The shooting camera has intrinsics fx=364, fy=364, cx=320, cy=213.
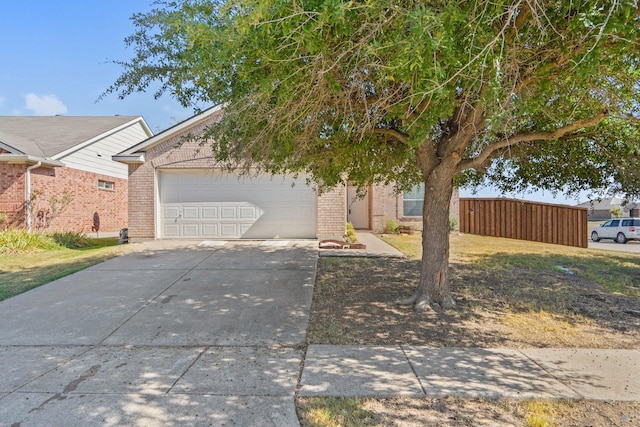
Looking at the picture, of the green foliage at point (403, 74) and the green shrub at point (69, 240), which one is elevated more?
the green foliage at point (403, 74)

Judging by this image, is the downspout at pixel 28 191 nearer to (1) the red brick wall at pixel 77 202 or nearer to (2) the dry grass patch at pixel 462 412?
(1) the red brick wall at pixel 77 202

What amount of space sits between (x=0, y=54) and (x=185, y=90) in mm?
10482

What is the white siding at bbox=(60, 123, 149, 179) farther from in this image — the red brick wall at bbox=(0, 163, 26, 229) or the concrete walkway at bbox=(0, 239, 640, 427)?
the concrete walkway at bbox=(0, 239, 640, 427)

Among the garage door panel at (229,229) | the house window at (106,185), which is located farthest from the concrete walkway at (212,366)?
the house window at (106,185)

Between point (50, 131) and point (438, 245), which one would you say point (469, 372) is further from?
point (50, 131)

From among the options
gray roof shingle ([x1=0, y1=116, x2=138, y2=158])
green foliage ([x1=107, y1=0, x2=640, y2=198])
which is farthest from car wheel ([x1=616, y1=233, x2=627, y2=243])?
gray roof shingle ([x1=0, y1=116, x2=138, y2=158])

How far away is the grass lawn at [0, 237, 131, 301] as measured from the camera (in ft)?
24.4

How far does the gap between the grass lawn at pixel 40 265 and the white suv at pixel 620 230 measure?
24916mm

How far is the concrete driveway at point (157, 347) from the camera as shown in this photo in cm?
311

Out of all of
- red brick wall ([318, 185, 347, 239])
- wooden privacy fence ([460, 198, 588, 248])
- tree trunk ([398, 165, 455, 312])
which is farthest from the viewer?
wooden privacy fence ([460, 198, 588, 248])

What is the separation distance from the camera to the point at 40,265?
31.1 feet

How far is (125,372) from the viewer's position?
382 cm

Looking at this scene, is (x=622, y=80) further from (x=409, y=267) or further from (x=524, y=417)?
(x=409, y=267)

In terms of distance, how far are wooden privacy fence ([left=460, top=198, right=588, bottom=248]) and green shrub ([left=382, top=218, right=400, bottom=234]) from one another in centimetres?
367
